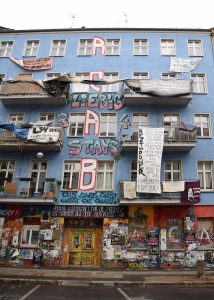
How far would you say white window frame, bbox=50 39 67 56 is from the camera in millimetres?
24234

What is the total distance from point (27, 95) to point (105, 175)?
7.61m

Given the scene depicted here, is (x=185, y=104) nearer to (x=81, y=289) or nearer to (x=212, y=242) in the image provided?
(x=212, y=242)

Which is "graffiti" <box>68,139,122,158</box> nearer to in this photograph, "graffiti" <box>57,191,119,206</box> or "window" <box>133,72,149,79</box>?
"graffiti" <box>57,191,119,206</box>

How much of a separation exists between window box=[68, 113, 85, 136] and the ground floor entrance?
230 inches

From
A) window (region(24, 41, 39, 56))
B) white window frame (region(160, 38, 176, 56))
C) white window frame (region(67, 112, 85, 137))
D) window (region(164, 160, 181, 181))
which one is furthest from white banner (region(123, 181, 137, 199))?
window (region(24, 41, 39, 56))

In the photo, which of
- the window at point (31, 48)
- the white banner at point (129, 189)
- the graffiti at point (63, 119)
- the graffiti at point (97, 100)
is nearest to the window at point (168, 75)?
the graffiti at point (97, 100)

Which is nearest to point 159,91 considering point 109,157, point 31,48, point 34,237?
point 109,157

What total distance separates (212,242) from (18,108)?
15548 mm

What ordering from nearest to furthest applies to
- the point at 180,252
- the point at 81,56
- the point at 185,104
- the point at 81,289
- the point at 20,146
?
the point at 81,289 → the point at 180,252 → the point at 20,146 → the point at 185,104 → the point at 81,56

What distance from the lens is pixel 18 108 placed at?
866 inches

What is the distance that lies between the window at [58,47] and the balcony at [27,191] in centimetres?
1046

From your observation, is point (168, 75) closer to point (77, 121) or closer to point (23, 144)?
point (77, 121)

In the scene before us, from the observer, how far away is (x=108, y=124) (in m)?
21.3

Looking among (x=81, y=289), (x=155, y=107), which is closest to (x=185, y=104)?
(x=155, y=107)
